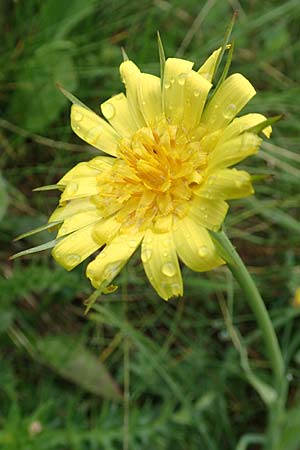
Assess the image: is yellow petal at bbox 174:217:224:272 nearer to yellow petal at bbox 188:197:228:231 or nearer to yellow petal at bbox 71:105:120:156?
yellow petal at bbox 188:197:228:231

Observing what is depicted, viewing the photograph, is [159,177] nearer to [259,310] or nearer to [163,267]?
[163,267]

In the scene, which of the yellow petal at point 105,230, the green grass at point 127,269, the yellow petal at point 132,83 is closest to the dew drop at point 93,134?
the yellow petal at point 132,83

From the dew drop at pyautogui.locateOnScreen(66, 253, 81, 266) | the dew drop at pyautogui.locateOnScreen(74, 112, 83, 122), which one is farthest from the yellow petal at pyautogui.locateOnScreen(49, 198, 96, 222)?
the dew drop at pyautogui.locateOnScreen(74, 112, 83, 122)

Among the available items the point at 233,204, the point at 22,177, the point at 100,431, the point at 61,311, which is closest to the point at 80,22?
the point at 22,177

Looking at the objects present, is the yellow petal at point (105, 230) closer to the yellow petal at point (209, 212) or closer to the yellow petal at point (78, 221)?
the yellow petal at point (78, 221)

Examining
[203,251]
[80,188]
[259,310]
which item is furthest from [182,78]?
[259,310]

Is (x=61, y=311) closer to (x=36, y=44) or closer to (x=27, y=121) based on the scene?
(x=27, y=121)
